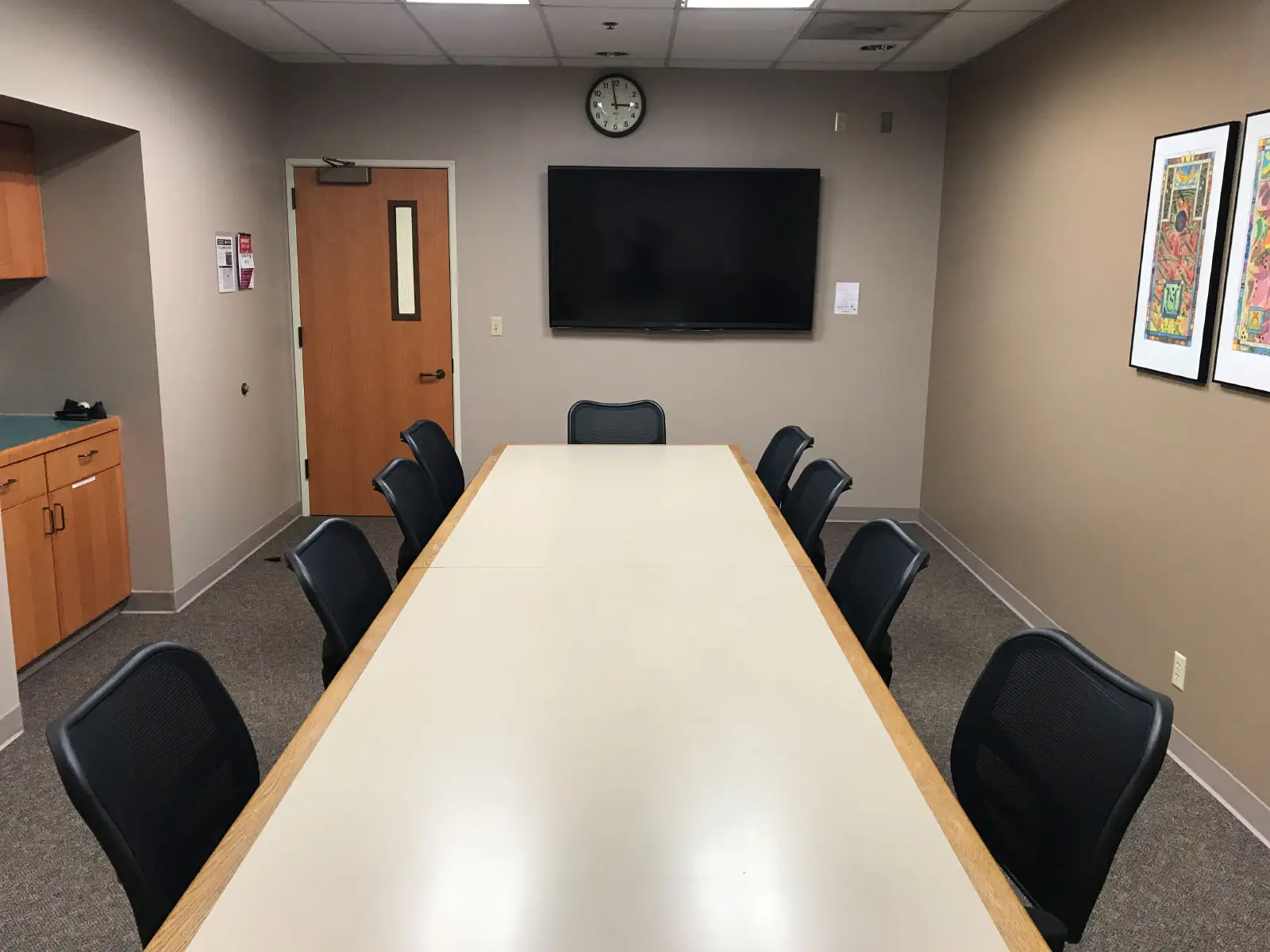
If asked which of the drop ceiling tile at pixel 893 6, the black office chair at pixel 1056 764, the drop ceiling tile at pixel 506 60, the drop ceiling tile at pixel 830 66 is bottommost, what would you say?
the black office chair at pixel 1056 764

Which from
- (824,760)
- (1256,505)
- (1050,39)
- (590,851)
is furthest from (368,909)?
(1050,39)

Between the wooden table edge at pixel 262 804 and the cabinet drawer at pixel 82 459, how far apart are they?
226 cm

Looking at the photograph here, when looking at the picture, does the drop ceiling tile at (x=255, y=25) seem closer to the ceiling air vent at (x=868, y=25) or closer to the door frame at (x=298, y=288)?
the door frame at (x=298, y=288)

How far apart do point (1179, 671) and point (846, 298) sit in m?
3.25

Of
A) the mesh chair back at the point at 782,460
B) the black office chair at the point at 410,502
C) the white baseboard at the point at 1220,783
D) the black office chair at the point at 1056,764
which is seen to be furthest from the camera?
the mesh chair back at the point at 782,460

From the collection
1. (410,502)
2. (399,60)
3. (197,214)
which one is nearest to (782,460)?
(410,502)

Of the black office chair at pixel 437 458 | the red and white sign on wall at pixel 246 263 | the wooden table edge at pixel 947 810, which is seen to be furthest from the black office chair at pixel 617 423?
the wooden table edge at pixel 947 810

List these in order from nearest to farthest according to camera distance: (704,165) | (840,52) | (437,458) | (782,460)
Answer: (782,460) → (437,458) → (840,52) → (704,165)

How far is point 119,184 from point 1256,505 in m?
4.45

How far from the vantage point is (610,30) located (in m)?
4.78

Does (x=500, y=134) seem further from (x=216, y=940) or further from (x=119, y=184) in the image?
(x=216, y=940)

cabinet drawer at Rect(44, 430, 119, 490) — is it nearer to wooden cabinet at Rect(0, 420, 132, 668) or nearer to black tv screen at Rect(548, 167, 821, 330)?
wooden cabinet at Rect(0, 420, 132, 668)

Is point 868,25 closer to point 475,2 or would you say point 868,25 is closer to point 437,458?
point 475,2

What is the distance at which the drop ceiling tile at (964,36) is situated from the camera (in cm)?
446
